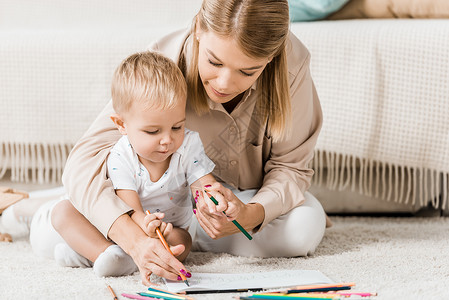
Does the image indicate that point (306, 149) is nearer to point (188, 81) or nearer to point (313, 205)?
point (313, 205)

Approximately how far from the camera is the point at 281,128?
1335 mm

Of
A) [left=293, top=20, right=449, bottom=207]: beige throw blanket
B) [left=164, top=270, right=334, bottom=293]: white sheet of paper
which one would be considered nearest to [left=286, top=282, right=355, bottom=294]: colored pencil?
[left=164, top=270, right=334, bottom=293]: white sheet of paper

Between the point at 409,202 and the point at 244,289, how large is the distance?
0.88 m

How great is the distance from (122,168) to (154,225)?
18cm

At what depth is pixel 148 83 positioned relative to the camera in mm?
1155

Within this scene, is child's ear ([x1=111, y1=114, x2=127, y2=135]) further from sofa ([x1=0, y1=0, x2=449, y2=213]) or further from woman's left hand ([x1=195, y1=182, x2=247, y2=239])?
sofa ([x1=0, y1=0, x2=449, y2=213])

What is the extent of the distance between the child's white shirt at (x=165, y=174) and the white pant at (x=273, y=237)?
0.16 m

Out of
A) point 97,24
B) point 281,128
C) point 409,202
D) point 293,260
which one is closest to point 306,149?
point 281,128

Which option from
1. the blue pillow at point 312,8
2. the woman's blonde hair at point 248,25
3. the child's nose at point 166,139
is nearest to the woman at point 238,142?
the woman's blonde hair at point 248,25

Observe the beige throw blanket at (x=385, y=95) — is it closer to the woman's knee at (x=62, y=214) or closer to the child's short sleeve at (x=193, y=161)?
the child's short sleeve at (x=193, y=161)

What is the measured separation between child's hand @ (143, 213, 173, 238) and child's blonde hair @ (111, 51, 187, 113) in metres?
0.21

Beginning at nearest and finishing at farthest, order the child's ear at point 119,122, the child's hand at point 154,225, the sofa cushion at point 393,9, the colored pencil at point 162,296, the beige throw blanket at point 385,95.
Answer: the colored pencil at point 162,296, the child's hand at point 154,225, the child's ear at point 119,122, the beige throw blanket at point 385,95, the sofa cushion at point 393,9

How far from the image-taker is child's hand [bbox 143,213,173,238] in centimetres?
110

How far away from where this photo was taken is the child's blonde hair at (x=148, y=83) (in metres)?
1.15
